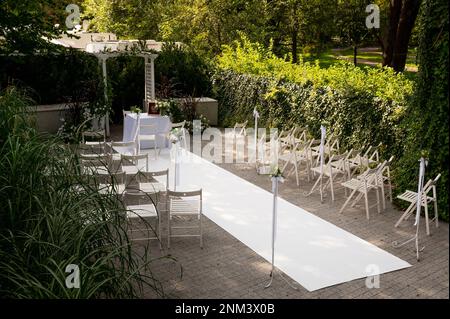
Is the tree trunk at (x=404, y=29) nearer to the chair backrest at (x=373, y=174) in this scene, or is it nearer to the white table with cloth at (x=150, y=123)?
the white table with cloth at (x=150, y=123)

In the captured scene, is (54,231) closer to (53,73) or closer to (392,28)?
(53,73)

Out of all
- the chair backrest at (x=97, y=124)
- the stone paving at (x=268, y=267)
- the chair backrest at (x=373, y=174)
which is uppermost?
the chair backrest at (x=97, y=124)

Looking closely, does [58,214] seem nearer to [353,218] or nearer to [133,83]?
[353,218]

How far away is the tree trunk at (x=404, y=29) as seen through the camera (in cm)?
→ 1859

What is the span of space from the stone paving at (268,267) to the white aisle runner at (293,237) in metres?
0.19

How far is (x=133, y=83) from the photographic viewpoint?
61.7 feet

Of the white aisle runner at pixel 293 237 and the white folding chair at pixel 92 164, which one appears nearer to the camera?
the white folding chair at pixel 92 164

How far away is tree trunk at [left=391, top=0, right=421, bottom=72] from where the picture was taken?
18.6 m

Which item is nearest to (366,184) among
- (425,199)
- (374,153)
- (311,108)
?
(425,199)

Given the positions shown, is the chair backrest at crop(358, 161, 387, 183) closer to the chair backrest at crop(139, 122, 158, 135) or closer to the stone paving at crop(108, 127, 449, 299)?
the stone paving at crop(108, 127, 449, 299)

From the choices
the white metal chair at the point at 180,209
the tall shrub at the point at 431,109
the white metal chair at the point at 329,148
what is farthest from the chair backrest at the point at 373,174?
the white metal chair at the point at 180,209

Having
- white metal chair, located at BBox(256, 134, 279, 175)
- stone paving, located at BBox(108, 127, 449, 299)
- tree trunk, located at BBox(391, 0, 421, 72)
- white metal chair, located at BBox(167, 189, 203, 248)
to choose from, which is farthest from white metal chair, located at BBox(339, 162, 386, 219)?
tree trunk, located at BBox(391, 0, 421, 72)
